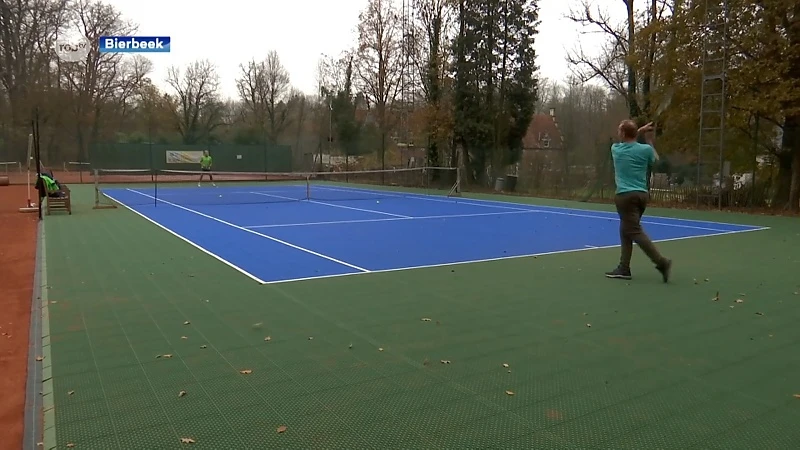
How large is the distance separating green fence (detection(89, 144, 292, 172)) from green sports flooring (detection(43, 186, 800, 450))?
30206 millimetres

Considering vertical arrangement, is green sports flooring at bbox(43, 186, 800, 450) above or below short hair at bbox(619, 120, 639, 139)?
below

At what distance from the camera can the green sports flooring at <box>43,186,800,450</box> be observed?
316 cm

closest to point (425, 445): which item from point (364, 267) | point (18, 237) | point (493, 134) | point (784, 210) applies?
point (364, 267)

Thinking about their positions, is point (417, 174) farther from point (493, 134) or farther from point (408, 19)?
point (408, 19)

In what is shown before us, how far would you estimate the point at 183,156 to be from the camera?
3741 centimetres

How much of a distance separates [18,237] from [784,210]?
17.3m

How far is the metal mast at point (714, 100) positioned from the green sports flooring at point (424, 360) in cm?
1060

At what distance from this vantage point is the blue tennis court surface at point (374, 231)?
27.5 ft

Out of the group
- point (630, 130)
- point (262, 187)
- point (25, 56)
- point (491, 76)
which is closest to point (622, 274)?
point (630, 130)

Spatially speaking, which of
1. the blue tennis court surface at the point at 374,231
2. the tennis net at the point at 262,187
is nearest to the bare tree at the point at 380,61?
the tennis net at the point at 262,187

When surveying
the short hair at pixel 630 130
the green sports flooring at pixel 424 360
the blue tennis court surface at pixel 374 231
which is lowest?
the green sports flooring at pixel 424 360

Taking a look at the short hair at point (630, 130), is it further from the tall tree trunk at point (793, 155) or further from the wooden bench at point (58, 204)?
the wooden bench at point (58, 204)

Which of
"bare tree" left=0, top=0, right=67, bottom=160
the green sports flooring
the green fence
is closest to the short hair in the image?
the green sports flooring

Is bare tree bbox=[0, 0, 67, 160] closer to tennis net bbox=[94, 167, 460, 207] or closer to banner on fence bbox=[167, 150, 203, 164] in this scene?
banner on fence bbox=[167, 150, 203, 164]
